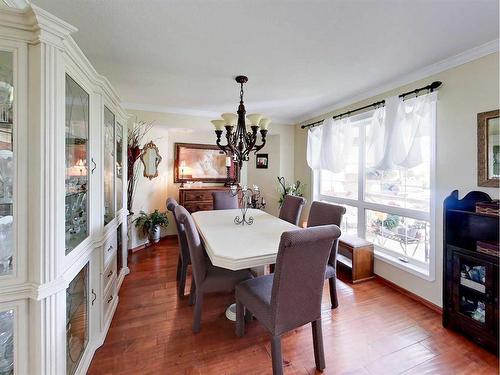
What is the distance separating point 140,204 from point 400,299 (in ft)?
13.0

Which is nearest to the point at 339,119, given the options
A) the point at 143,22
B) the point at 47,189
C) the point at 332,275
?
the point at 332,275

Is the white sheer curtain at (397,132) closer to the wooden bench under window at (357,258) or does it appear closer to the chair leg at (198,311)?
the wooden bench under window at (357,258)

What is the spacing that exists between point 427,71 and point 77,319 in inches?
144

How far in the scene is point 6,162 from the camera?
3.39ft

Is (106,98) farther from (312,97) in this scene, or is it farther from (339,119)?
(339,119)

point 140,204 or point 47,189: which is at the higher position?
point 47,189

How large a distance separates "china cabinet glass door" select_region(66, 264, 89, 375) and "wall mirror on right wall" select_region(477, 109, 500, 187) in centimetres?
310

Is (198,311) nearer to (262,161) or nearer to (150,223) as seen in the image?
(150,223)

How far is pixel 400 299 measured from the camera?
2.42 metres

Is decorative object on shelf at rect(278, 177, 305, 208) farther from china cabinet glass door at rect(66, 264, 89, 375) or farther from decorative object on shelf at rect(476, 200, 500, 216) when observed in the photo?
china cabinet glass door at rect(66, 264, 89, 375)

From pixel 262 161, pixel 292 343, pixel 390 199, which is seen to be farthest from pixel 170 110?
pixel 292 343

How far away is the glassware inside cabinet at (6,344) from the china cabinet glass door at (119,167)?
1392mm

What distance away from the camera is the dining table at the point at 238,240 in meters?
1.50

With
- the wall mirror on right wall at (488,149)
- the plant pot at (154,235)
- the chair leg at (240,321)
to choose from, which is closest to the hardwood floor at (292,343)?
the chair leg at (240,321)
